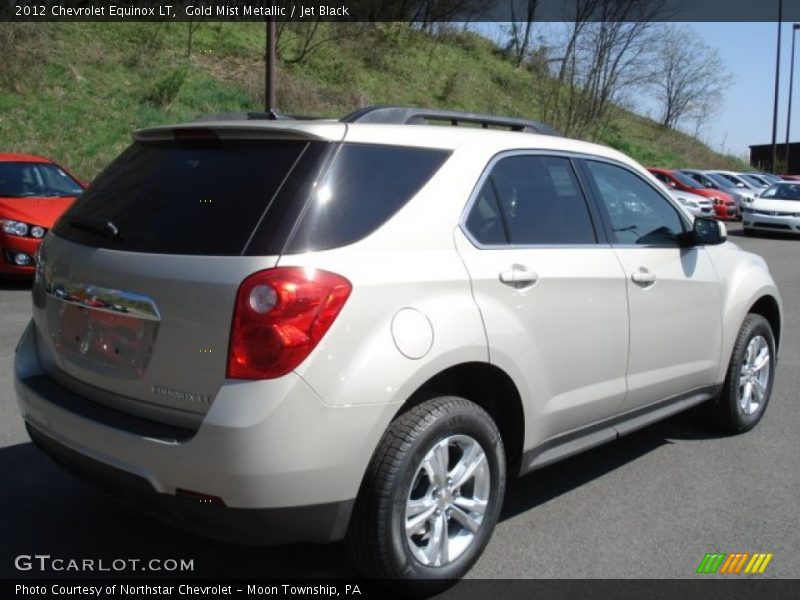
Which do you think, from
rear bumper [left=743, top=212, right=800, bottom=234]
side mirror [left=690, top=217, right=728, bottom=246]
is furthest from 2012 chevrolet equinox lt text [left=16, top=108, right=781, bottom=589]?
rear bumper [left=743, top=212, right=800, bottom=234]

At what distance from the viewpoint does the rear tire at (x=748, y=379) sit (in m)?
4.86

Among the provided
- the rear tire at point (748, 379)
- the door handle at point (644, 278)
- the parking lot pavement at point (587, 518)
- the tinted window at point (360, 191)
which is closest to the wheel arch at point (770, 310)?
the rear tire at point (748, 379)

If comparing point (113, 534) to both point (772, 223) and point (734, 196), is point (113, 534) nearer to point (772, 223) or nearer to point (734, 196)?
point (772, 223)

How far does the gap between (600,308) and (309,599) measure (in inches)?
69.5

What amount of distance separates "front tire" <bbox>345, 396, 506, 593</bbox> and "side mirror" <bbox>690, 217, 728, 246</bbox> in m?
1.87

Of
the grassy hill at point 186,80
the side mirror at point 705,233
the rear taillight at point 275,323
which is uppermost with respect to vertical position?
the grassy hill at point 186,80

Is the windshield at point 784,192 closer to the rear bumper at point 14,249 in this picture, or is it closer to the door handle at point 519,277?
the rear bumper at point 14,249

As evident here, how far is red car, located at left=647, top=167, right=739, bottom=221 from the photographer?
2350 centimetres

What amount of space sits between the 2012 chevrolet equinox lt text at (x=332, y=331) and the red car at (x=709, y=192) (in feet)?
69.3

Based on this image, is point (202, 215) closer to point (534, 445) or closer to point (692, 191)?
point (534, 445)

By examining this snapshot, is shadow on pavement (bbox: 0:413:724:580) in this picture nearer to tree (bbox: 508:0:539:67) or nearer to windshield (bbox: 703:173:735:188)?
windshield (bbox: 703:173:735:188)

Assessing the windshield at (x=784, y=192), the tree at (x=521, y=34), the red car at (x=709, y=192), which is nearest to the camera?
the windshield at (x=784, y=192)

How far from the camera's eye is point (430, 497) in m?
3.05

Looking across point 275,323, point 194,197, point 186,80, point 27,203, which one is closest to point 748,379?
point 275,323
